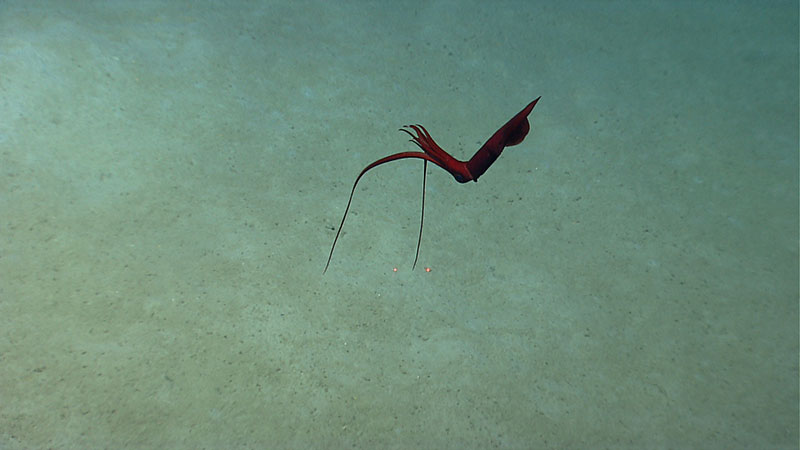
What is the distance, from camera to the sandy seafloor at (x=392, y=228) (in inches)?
48.3

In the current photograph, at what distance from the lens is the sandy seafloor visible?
1.23 m

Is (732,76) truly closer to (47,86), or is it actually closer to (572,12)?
(572,12)

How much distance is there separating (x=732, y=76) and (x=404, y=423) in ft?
4.97

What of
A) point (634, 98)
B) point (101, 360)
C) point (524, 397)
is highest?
point (634, 98)

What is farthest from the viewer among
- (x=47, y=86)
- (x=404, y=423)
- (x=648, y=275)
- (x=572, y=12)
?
(x=572, y=12)

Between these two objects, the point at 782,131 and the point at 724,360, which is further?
the point at 782,131

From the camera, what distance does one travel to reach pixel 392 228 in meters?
1.45

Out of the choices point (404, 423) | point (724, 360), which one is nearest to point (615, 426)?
point (724, 360)

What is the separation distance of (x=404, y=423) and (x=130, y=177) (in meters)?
0.97

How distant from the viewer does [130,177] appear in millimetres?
1487

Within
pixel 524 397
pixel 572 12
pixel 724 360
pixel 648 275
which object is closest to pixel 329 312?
pixel 524 397

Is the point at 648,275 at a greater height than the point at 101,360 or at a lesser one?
greater

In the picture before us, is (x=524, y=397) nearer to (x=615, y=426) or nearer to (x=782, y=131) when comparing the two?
(x=615, y=426)

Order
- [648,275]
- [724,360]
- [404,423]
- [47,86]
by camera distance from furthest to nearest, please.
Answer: [47,86], [648,275], [724,360], [404,423]
